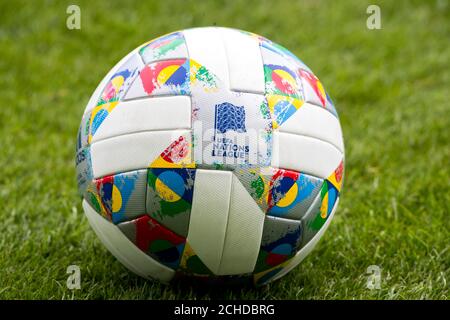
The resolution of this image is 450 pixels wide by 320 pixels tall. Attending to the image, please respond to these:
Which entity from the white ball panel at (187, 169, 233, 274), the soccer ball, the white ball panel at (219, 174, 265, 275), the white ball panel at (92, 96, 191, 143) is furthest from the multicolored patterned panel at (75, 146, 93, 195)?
the white ball panel at (219, 174, 265, 275)

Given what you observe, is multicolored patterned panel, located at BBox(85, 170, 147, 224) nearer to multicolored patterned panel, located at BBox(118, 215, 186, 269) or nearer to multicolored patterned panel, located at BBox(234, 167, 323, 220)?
multicolored patterned panel, located at BBox(118, 215, 186, 269)

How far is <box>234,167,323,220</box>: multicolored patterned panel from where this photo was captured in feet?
8.40

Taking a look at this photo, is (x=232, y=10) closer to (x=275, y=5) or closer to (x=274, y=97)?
(x=275, y=5)

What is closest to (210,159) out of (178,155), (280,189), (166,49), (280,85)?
(178,155)

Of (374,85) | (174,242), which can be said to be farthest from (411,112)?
→ (174,242)

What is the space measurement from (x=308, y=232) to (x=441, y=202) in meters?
1.28

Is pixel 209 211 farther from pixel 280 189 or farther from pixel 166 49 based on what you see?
pixel 166 49

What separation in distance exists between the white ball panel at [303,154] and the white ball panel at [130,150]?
337 millimetres

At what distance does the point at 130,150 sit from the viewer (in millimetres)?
2613

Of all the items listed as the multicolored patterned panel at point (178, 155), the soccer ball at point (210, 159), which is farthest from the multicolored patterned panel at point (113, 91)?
the multicolored patterned panel at point (178, 155)

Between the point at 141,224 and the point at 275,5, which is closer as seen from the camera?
the point at 141,224

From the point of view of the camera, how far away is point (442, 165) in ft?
13.8

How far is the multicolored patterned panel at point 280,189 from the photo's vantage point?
2561 millimetres

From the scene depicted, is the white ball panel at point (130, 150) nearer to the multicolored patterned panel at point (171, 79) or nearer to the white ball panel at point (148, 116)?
the white ball panel at point (148, 116)
